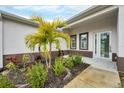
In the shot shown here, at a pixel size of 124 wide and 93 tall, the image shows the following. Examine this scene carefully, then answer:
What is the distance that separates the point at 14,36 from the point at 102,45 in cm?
670

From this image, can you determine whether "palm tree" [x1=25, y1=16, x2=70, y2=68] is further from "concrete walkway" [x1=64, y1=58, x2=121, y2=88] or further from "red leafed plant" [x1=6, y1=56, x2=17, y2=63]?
"red leafed plant" [x1=6, y1=56, x2=17, y2=63]

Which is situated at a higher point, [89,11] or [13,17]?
[89,11]

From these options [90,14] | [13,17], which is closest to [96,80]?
[90,14]

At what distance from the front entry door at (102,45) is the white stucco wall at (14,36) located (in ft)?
18.5

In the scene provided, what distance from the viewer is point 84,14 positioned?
10523 millimetres

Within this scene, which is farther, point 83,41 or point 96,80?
point 83,41

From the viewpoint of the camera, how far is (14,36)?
10344 millimetres

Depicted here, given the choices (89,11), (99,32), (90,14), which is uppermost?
(89,11)

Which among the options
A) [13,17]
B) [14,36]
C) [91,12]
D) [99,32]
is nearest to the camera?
[91,12]

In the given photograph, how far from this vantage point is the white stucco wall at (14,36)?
32.1 feet

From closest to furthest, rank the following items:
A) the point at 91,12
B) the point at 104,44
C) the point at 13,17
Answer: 1. the point at 91,12
2. the point at 13,17
3. the point at 104,44

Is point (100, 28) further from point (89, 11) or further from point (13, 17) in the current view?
point (13, 17)

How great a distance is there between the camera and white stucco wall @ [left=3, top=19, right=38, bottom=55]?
9773mm
